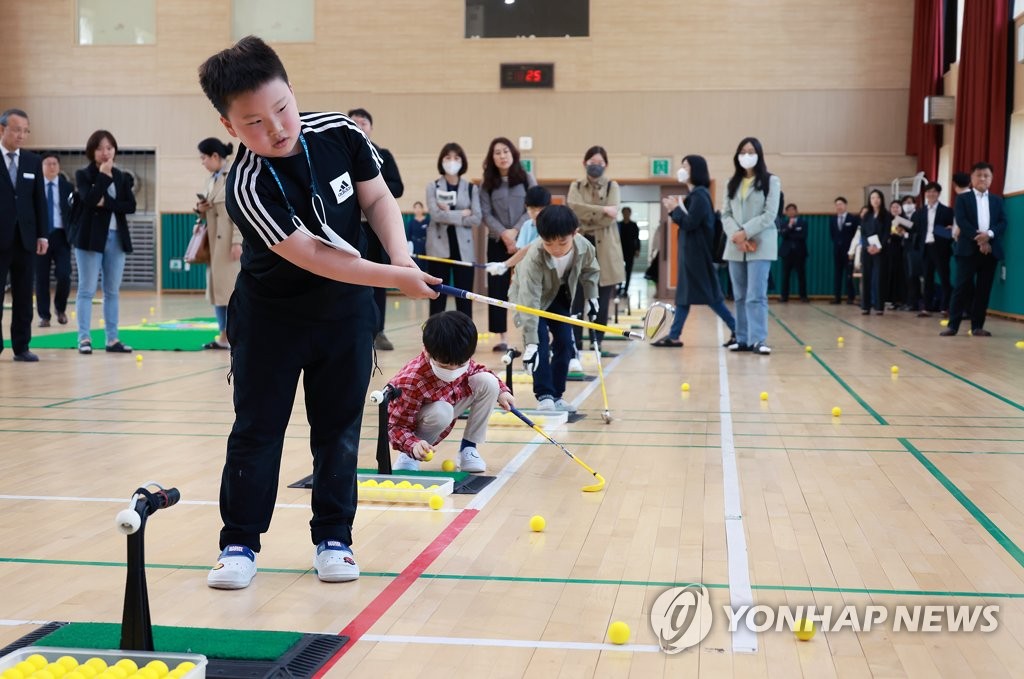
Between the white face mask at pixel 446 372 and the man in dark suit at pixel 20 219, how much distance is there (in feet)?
17.3

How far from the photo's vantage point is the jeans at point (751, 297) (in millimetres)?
10070

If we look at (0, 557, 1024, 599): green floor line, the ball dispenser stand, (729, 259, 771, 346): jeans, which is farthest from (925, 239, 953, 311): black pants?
the ball dispenser stand

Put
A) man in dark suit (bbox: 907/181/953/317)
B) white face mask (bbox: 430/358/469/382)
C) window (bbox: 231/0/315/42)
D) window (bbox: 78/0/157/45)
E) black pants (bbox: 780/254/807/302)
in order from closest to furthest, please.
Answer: white face mask (bbox: 430/358/469/382), man in dark suit (bbox: 907/181/953/317), black pants (bbox: 780/254/807/302), window (bbox: 231/0/315/42), window (bbox: 78/0/157/45)

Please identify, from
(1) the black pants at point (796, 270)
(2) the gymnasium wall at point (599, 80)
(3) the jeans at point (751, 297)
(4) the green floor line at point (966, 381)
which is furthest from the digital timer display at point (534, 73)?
(4) the green floor line at point (966, 381)

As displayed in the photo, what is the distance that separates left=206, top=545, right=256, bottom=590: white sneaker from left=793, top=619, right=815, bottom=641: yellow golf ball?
1.55 meters

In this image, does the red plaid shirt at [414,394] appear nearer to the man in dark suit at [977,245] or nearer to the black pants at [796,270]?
the man in dark suit at [977,245]

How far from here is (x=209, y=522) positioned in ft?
13.1

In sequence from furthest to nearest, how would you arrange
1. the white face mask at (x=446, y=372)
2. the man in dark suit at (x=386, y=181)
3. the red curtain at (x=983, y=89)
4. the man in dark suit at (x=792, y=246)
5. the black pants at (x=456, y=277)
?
1. the man in dark suit at (x=792, y=246)
2. the red curtain at (x=983, y=89)
3. the black pants at (x=456, y=277)
4. the man in dark suit at (x=386, y=181)
5. the white face mask at (x=446, y=372)

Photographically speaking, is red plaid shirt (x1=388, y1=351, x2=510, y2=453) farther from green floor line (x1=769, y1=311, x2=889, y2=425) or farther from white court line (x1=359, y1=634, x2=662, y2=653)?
green floor line (x1=769, y1=311, x2=889, y2=425)

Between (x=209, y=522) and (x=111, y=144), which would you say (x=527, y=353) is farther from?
(x=111, y=144)

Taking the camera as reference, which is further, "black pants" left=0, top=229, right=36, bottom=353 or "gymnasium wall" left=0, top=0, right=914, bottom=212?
"gymnasium wall" left=0, top=0, right=914, bottom=212

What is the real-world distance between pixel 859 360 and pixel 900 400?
2599mm

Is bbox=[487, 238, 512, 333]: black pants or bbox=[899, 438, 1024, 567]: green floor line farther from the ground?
bbox=[487, 238, 512, 333]: black pants

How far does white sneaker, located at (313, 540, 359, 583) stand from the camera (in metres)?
3.26
